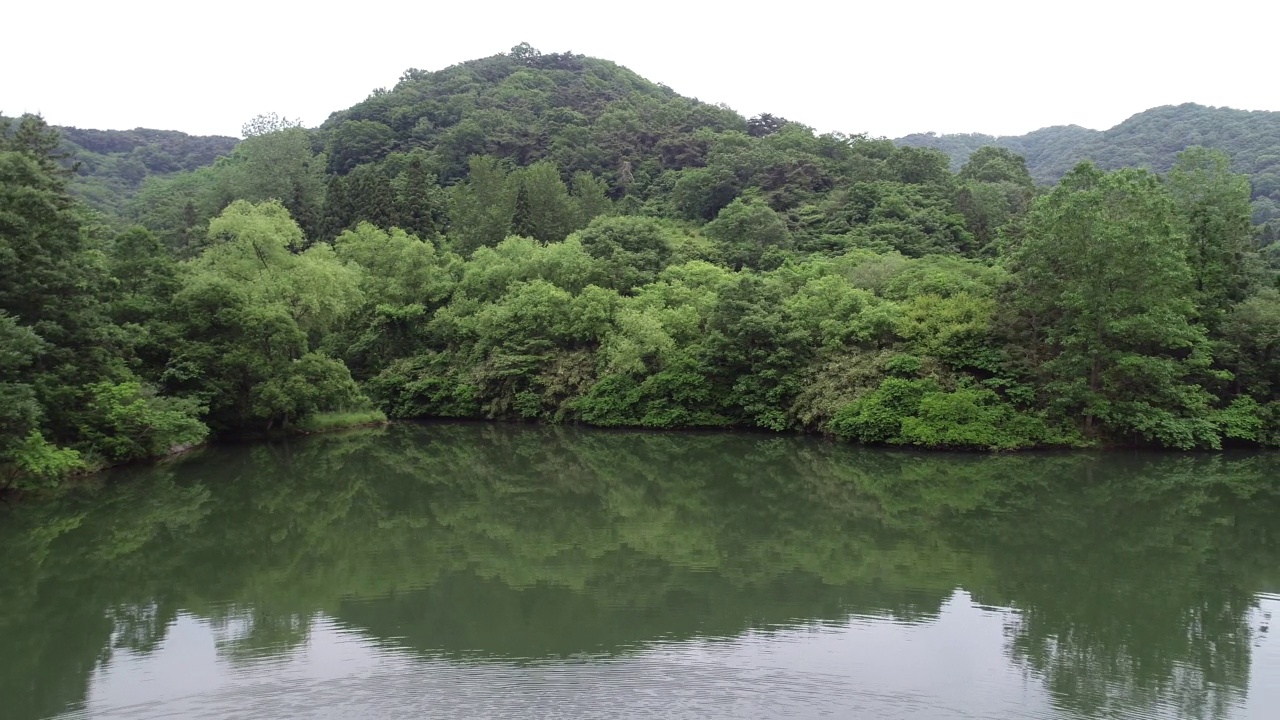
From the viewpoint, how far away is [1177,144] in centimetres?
7006

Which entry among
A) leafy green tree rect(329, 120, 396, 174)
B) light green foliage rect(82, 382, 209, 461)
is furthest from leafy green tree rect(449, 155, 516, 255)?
leafy green tree rect(329, 120, 396, 174)

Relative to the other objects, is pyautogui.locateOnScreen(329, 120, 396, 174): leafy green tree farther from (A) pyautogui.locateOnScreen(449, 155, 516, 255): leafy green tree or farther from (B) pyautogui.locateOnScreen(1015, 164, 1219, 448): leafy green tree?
(B) pyautogui.locateOnScreen(1015, 164, 1219, 448): leafy green tree

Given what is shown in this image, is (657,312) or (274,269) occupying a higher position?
(274,269)

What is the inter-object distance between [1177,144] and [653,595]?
241 feet

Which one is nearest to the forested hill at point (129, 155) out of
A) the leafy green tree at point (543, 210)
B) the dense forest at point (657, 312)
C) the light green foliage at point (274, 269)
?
the dense forest at point (657, 312)

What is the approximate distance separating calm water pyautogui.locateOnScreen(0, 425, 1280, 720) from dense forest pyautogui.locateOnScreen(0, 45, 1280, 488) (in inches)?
129

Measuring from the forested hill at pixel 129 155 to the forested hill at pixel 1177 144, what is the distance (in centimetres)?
6824

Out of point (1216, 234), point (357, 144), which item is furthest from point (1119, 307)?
point (357, 144)

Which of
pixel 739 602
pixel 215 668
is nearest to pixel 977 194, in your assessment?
pixel 739 602

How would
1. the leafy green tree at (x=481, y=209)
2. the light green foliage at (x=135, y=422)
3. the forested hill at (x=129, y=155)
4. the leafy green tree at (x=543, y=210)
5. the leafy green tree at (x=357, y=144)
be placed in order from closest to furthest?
the light green foliage at (x=135, y=422) → the leafy green tree at (x=481, y=209) → the leafy green tree at (x=543, y=210) → the leafy green tree at (x=357, y=144) → the forested hill at (x=129, y=155)

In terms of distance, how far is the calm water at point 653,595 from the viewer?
355 inches

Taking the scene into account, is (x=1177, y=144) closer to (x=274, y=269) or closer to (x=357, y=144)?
(x=357, y=144)

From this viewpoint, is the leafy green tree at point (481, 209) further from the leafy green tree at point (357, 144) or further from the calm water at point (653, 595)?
the calm water at point (653, 595)

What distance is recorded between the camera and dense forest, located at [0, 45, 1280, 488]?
23.3 meters
